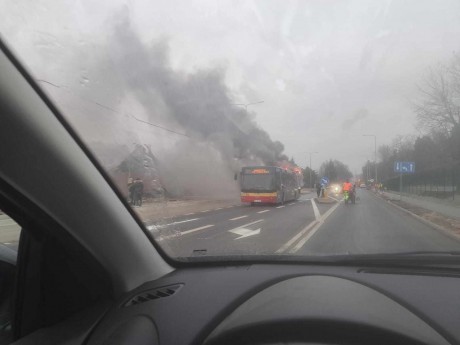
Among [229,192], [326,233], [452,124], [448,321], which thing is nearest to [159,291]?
[448,321]

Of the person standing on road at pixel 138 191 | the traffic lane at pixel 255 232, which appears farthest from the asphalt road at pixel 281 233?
the person standing on road at pixel 138 191

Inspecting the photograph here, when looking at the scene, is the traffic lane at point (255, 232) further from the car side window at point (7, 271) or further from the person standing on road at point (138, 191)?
the car side window at point (7, 271)

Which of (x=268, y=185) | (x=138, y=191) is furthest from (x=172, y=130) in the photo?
(x=268, y=185)

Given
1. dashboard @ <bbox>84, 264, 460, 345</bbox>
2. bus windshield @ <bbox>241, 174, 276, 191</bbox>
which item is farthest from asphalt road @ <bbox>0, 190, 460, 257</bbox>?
dashboard @ <bbox>84, 264, 460, 345</bbox>

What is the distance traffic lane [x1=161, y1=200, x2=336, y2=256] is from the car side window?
3.76 feet

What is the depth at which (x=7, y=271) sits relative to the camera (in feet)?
9.09

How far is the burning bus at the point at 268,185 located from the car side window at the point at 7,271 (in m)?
3.68

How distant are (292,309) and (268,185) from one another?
6.16 m

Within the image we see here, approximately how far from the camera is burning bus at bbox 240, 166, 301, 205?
6762mm

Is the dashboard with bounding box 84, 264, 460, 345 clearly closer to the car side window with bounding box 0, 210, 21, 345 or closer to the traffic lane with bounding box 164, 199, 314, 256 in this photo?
the car side window with bounding box 0, 210, 21, 345

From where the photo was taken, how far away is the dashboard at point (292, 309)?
191cm

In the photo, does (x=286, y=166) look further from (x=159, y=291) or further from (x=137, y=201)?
(x=159, y=291)

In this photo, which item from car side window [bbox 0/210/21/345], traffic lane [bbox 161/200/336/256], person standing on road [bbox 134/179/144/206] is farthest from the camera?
traffic lane [bbox 161/200/336/256]

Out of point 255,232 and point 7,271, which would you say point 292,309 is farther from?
point 255,232
